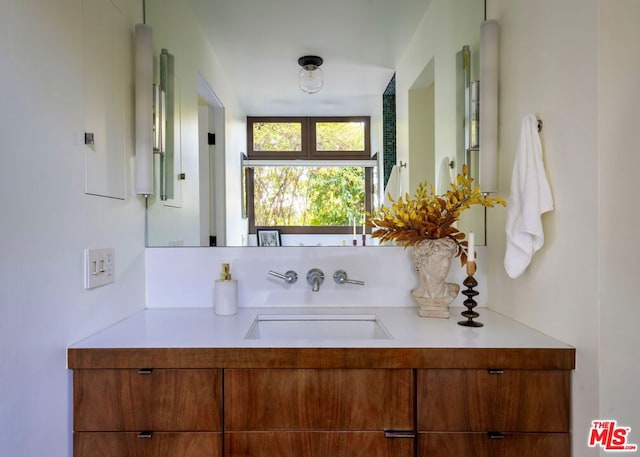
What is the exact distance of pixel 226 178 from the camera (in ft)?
4.96

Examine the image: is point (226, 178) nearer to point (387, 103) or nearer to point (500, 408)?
point (387, 103)

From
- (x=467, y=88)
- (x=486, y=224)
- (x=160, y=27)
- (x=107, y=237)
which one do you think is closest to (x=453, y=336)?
(x=486, y=224)

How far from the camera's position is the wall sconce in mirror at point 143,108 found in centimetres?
129

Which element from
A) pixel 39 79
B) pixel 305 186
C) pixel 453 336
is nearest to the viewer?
pixel 39 79

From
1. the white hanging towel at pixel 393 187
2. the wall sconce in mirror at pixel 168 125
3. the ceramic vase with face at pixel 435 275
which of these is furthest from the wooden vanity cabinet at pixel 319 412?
the wall sconce in mirror at pixel 168 125

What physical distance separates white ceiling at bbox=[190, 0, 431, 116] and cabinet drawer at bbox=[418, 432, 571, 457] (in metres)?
1.24

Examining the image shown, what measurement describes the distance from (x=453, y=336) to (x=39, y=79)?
130cm

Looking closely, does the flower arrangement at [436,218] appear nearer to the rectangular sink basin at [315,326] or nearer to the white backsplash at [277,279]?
the white backsplash at [277,279]

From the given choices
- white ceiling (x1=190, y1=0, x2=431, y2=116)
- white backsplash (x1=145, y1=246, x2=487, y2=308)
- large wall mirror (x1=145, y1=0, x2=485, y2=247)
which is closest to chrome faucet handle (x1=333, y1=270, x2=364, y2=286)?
white backsplash (x1=145, y1=246, x2=487, y2=308)

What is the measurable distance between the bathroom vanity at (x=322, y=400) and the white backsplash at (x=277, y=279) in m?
0.51

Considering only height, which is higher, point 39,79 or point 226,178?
point 39,79

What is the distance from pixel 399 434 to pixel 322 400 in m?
0.22

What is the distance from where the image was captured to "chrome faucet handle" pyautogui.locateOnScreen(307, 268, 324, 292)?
1.40 metres

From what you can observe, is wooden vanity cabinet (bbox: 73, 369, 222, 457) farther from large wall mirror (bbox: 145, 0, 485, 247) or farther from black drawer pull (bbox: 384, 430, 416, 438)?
large wall mirror (bbox: 145, 0, 485, 247)
